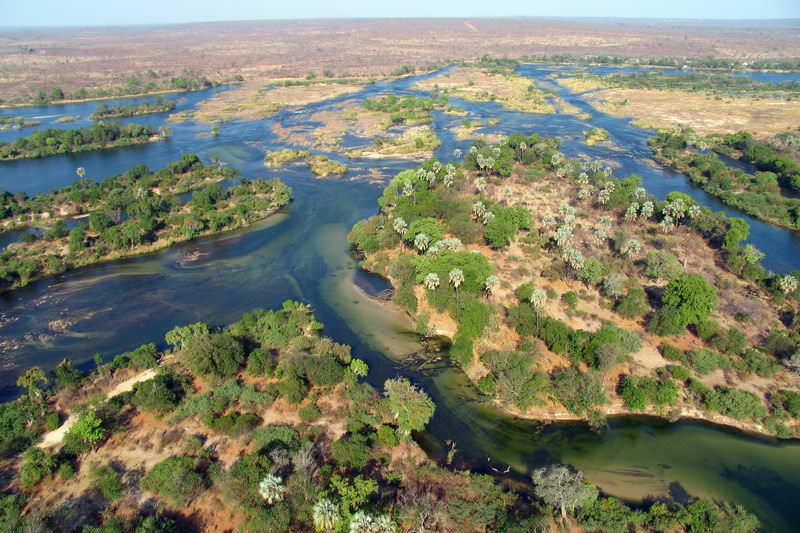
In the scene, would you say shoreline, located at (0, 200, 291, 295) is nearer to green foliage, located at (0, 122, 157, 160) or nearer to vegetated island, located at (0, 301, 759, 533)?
vegetated island, located at (0, 301, 759, 533)

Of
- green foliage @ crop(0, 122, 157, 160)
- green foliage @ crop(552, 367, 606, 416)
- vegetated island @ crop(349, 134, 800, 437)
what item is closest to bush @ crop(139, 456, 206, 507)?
vegetated island @ crop(349, 134, 800, 437)

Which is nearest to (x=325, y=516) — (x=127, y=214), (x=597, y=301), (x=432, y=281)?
(x=432, y=281)

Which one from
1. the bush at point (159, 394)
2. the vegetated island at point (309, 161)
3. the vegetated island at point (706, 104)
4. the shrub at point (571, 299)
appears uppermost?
the vegetated island at point (706, 104)

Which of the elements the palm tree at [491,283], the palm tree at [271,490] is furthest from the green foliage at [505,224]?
the palm tree at [271,490]

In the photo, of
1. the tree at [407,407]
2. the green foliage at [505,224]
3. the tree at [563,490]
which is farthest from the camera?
the green foliage at [505,224]

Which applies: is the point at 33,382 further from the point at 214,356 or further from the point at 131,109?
the point at 131,109

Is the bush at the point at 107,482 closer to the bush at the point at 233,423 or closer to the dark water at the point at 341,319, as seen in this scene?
the bush at the point at 233,423

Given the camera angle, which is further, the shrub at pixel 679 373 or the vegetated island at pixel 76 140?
the vegetated island at pixel 76 140

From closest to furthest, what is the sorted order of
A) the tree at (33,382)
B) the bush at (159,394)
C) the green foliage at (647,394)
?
1. the bush at (159,394)
2. the green foliage at (647,394)
3. the tree at (33,382)
